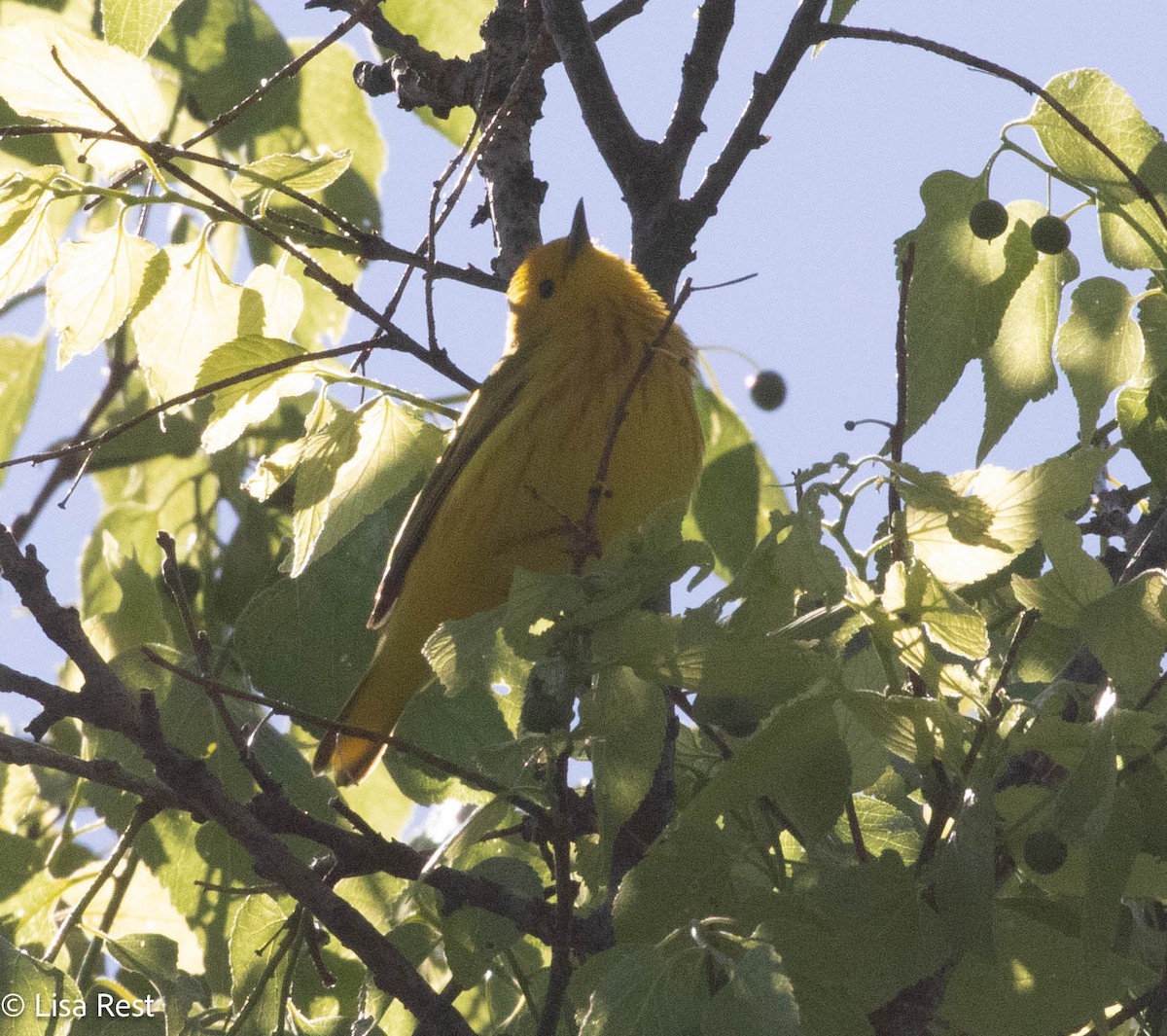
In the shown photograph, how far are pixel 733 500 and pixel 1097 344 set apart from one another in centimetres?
78

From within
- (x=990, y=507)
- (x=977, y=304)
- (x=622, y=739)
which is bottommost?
(x=622, y=739)

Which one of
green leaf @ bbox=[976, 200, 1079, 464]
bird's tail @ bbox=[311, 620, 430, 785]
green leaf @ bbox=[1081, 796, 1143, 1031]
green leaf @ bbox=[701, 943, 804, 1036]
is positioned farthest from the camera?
bird's tail @ bbox=[311, 620, 430, 785]

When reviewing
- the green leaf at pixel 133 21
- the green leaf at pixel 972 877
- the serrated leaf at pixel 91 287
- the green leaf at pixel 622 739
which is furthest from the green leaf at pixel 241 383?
the green leaf at pixel 972 877

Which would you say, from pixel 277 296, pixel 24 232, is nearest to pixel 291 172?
pixel 277 296

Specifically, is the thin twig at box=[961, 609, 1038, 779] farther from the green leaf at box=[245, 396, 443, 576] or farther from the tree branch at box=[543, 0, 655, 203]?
the tree branch at box=[543, 0, 655, 203]

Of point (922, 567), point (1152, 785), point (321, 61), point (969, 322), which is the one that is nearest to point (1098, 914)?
point (1152, 785)

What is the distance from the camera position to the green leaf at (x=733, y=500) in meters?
2.78

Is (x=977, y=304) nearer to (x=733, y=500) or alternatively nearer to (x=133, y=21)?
(x=733, y=500)

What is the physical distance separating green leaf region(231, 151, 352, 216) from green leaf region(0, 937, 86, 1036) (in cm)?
127

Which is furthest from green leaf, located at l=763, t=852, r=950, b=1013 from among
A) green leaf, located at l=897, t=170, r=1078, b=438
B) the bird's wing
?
the bird's wing

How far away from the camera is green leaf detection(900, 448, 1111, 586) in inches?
67.1

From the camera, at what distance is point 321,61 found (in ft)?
11.4

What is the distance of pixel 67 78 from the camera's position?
2.32 meters

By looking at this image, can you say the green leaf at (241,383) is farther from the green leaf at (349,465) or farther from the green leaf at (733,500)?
the green leaf at (733,500)
